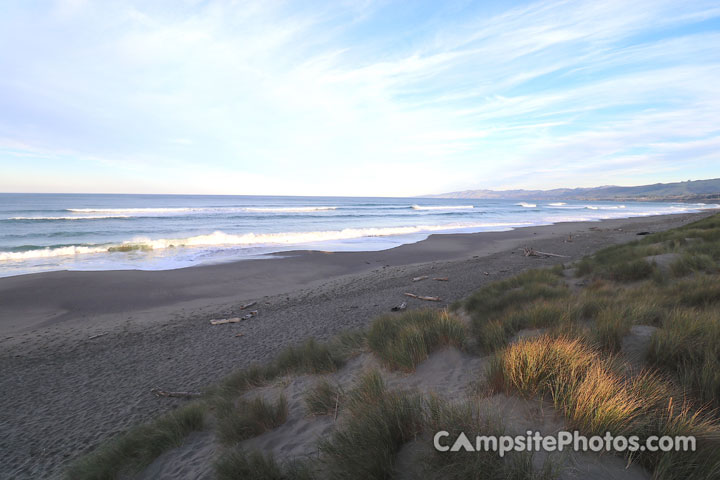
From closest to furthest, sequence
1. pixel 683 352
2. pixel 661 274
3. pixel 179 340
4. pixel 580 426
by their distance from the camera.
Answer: pixel 580 426, pixel 683 352, pixel 661 274, pixel 179 340

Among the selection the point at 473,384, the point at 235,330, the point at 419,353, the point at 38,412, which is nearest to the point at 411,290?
the point at 235,330

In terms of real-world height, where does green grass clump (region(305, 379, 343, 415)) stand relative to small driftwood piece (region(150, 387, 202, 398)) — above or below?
above

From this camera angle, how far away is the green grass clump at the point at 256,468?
226 cm

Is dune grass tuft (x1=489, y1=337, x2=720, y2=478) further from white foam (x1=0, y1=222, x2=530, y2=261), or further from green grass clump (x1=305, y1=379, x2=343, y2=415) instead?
white foam (x1=0, y1=222, x2=530, y2=261)

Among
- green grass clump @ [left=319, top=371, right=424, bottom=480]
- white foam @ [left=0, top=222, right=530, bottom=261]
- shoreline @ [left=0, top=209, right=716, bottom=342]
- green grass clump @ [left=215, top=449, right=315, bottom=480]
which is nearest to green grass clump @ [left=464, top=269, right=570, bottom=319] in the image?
green grass clump @ [left=319, top=371, right=424, bottom=480]

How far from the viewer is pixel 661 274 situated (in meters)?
6.32

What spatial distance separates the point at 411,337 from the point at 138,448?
310cm

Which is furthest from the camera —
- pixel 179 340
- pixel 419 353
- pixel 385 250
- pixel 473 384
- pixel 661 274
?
pixel 385 250

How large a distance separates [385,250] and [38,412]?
50.8ft

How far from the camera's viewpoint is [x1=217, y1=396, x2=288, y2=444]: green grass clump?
3000 millimetres

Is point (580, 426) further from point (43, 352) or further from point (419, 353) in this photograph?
point (43, 352)

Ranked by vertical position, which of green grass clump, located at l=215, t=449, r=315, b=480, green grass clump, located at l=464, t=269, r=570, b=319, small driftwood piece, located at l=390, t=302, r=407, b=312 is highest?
green grass clump, located at l=464, t=269, r=570, b=319

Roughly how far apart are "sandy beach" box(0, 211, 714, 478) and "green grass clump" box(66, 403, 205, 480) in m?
0.67

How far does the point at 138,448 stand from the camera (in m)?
3.21
